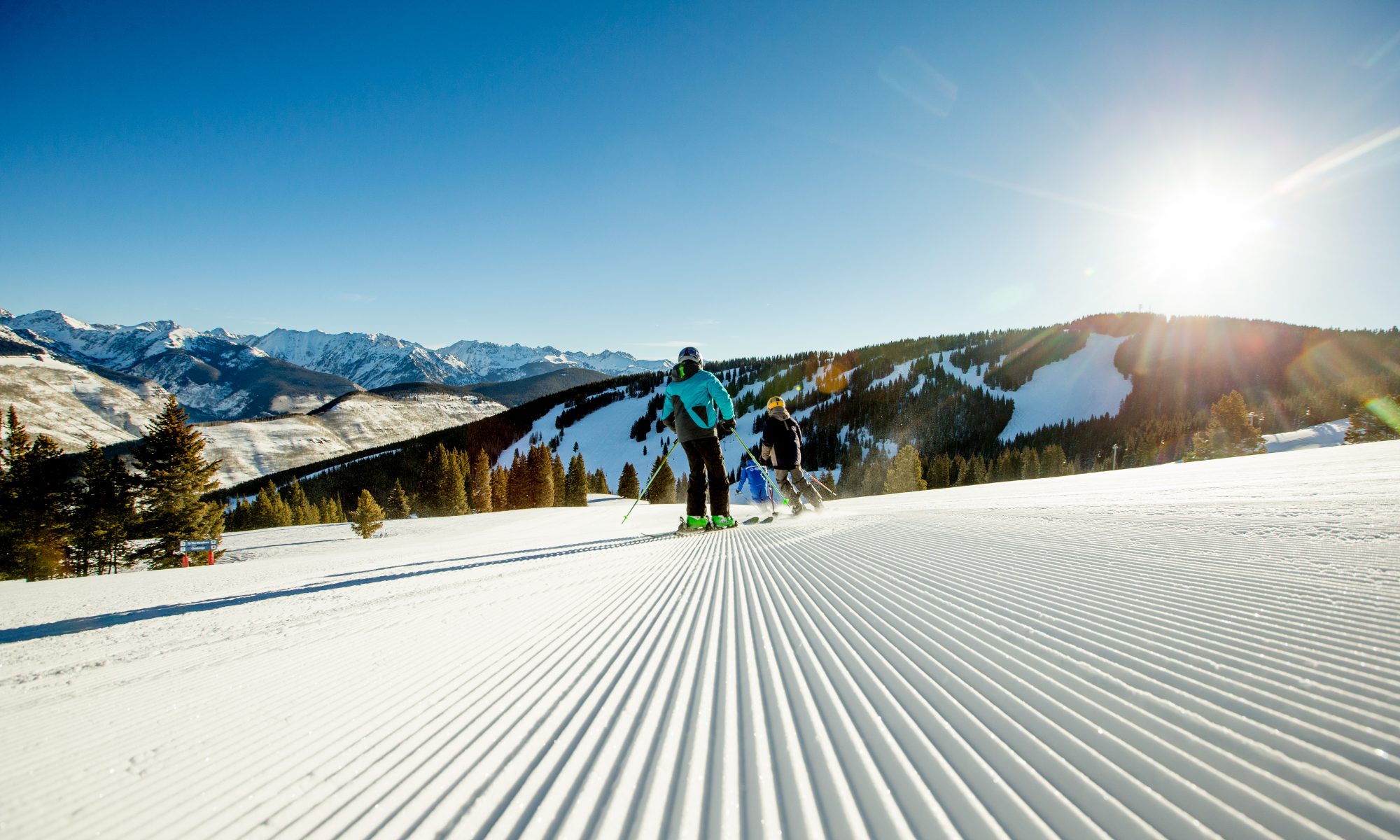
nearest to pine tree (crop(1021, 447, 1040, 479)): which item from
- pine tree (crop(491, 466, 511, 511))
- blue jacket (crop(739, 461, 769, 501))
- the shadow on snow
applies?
pine tree (crop(491, 466, 511, 511))

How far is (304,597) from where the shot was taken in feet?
12.9

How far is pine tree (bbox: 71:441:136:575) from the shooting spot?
23750 mm

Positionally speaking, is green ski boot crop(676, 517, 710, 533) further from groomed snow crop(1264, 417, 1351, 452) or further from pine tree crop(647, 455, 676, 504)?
groomed snow crop(1264, 417, 1351, 452)

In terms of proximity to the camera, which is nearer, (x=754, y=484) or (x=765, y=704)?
(x=765, y=704)

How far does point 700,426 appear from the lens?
7.28 meters

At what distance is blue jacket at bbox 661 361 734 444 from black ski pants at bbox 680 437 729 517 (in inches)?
6.8

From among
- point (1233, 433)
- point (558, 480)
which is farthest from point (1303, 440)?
point (558, 480)

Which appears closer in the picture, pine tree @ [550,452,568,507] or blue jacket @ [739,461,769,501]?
blue jacket @ [739,461,769,501]

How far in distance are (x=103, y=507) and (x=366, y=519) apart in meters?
12.5

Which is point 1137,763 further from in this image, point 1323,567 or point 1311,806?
point 1323,567

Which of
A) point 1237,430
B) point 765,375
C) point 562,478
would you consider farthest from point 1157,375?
point 562,478

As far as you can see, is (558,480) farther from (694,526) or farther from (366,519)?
(694,526)

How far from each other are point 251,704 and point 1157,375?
171703mm

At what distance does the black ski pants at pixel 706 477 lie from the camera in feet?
24.4
